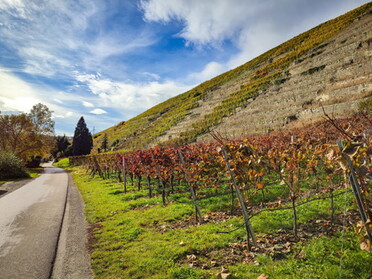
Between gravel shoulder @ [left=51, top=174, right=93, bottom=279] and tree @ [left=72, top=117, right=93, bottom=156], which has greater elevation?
tree @ [left=72, top=117, right=93, bottom=156]

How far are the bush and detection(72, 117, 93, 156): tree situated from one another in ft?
157

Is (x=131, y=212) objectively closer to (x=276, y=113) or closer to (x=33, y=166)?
(x=276, y=113)

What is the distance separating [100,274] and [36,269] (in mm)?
1609

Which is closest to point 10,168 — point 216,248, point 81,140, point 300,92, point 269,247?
point 216,248

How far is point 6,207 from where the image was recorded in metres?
10.8

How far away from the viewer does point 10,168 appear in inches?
967

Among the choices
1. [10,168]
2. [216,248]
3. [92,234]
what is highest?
[10,168]

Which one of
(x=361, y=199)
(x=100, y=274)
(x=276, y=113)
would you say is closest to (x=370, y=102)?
(x=276, y=113)

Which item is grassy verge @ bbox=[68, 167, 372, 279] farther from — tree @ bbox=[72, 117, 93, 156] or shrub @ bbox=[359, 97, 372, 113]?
tree @ bbox=[72, 117, 93, 156]

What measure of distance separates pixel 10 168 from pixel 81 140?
49.4m

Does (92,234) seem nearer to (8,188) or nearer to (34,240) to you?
(34,240)

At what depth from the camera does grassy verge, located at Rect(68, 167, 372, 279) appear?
4129 millimetres

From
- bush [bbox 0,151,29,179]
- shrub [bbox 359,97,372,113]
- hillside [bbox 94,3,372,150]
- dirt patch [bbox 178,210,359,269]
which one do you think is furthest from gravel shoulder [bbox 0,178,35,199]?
shrub [bbox 359,97,372,113]

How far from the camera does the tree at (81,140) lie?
7119cm
